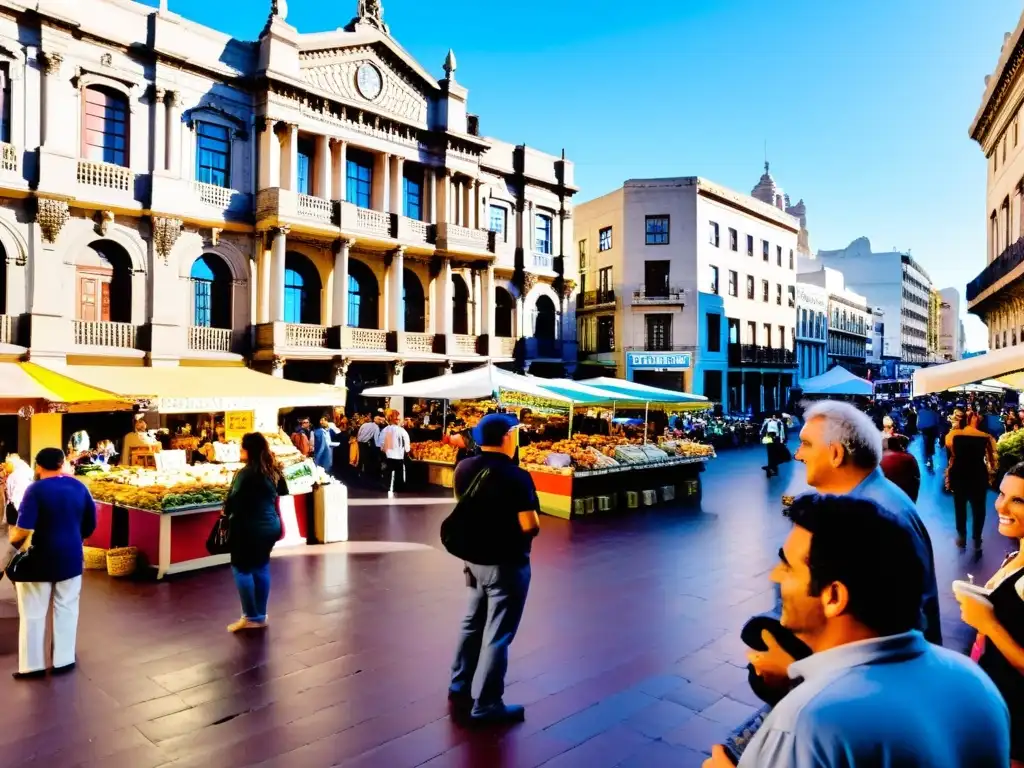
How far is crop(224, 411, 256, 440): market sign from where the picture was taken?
612 inches

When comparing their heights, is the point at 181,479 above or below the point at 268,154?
below

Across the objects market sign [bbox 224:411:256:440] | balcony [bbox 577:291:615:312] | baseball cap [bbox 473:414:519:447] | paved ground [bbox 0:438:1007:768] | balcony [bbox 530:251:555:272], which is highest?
balcony [bbox 530:251:555:272]

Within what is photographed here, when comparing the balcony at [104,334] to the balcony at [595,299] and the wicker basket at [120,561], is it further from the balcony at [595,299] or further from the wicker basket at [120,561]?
the balcony at [595,299]

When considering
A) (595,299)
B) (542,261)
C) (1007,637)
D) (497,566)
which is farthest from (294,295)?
(1007,637)

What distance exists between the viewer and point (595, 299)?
37.9 m

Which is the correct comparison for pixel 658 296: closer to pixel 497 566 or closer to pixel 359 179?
pixel 359 179

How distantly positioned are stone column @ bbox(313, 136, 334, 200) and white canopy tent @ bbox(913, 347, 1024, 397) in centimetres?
1923

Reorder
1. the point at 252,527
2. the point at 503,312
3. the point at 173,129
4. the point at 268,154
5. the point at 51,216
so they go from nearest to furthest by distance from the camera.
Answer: the point at 252,527
the point at 51,216
the point at 173,129
the point at 268,154
the point at 503,312

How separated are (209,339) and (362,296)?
6.17 m

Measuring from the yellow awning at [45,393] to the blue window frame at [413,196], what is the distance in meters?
15.7

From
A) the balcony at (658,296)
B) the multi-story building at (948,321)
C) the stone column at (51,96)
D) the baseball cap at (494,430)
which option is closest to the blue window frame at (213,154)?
the stone column at (51,96)

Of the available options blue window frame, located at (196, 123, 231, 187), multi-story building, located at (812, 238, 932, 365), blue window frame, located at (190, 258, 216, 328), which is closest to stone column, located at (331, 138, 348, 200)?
blue window frame, located at (196, 123, 231, 187)

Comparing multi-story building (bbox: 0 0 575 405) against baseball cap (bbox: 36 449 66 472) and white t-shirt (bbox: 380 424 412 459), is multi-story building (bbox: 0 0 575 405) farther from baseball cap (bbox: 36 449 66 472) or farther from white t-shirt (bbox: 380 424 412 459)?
baseball cap (bbox: 36 449 66 472)

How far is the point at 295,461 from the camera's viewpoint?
10977 millimetres
